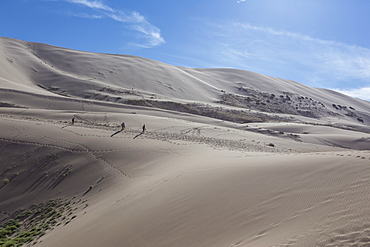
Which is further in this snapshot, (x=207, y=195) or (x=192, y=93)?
(x=192, y=93)

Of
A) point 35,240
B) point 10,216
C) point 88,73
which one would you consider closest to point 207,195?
point 35,240

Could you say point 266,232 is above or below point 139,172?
above

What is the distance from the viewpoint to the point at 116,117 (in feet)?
85.8

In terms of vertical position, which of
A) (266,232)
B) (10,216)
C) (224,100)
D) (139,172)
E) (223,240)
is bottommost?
(10,216)

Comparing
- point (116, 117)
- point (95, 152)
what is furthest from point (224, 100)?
point (95, 152)

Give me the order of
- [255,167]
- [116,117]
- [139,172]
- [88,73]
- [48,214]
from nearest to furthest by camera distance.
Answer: [255,167], [48,214], [139,172], [116,117], [88,73]

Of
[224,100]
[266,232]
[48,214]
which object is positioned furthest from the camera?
[224,100]

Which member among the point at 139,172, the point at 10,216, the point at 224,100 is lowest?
the point at 10,216

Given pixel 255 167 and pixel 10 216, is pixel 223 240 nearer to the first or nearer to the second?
pixel 255 167

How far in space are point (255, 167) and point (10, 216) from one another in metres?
9.70

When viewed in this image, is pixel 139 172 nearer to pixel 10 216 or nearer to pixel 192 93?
pixel 10 216

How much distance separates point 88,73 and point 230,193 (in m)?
51.3

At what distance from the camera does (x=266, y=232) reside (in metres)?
4.45

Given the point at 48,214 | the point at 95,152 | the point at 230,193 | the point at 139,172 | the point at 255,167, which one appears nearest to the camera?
the point at 230,193
